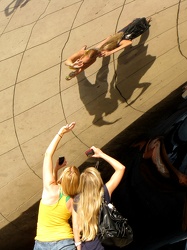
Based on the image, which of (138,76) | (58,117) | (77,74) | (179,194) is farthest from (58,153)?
(179,194)

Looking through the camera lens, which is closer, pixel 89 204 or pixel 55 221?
pixel 89 204

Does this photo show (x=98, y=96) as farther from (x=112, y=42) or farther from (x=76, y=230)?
(x=76, y=230)

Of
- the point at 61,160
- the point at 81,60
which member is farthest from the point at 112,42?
the point at 61,160

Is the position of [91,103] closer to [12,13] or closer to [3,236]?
[12,13]

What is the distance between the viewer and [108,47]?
17.4 feet

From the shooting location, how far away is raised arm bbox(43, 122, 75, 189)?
4.89m

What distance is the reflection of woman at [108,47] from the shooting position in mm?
5223

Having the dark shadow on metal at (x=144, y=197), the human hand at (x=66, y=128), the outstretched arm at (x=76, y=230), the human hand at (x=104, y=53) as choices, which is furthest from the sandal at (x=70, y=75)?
the outstretched arm at (x=76, y=230)

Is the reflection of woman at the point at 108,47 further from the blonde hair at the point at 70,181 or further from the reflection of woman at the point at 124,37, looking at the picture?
the blonde hair at the point at 70,181

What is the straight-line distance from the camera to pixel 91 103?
5598 millimetres

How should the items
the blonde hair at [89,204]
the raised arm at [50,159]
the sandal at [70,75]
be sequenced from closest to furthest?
the blonde hair at [89,204]
the raised arm at [50,159]
the sandal at [70,75]

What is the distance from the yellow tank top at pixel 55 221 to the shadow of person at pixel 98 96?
1.30m

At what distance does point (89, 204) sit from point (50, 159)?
712 mm

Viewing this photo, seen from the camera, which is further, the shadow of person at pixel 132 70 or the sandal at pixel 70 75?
the shadow of person at pixel 132 70
